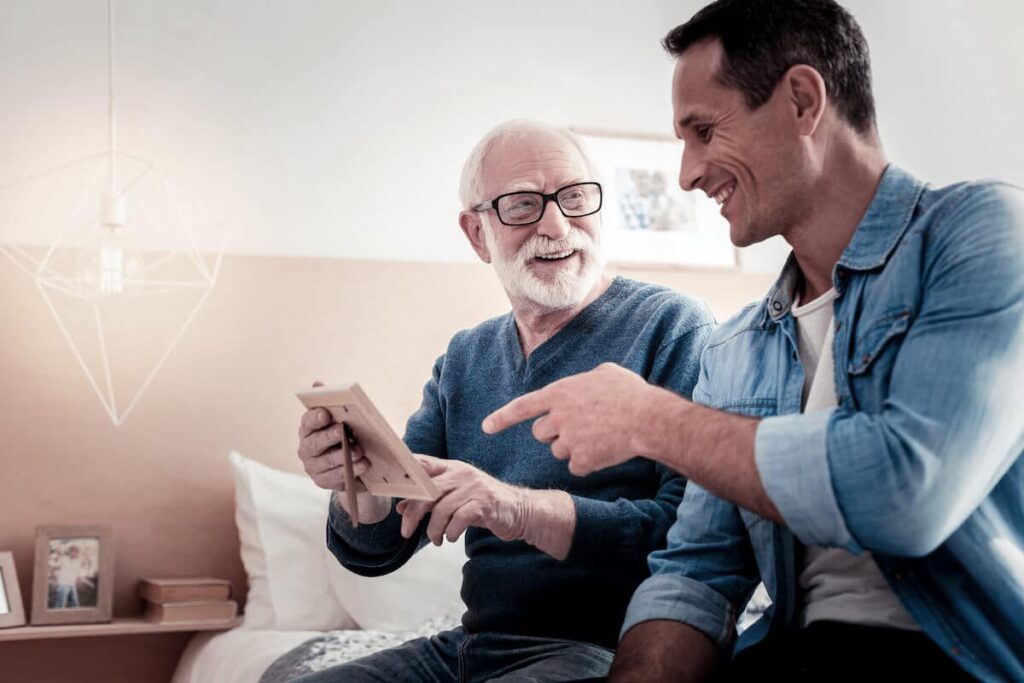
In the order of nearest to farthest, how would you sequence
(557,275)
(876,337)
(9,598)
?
1. (876,337)
2. (557,275)
3. (9,598)

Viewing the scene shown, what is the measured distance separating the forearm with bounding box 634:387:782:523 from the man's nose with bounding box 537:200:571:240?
0.81 m

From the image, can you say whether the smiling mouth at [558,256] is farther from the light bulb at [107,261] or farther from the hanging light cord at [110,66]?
the hanging light cord at [110,66]

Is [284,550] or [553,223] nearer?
[553,223]

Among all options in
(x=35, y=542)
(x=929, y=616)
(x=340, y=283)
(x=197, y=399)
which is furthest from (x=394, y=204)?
(x=929, y=616)

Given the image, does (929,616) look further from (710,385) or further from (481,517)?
(481,517)

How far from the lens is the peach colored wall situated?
9.16ft

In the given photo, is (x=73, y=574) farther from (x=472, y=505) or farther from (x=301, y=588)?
(x=472, y=505)

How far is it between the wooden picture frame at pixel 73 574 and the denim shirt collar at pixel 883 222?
6.72ft

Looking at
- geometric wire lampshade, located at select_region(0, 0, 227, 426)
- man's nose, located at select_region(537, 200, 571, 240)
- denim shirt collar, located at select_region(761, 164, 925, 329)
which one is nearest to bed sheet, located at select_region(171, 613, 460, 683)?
geometric wire lampshade, located at select_region(0, 0, 227, 426)

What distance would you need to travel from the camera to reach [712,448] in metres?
1.15

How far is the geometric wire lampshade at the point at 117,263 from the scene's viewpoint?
281cm

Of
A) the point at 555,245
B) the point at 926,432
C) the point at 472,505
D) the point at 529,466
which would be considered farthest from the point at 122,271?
the point at 926,432

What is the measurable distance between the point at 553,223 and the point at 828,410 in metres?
0.90

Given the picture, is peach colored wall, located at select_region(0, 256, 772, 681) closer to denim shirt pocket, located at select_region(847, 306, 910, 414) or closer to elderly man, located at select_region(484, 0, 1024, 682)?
elderly man, located at select_region(484, 0, 1024, 682)
